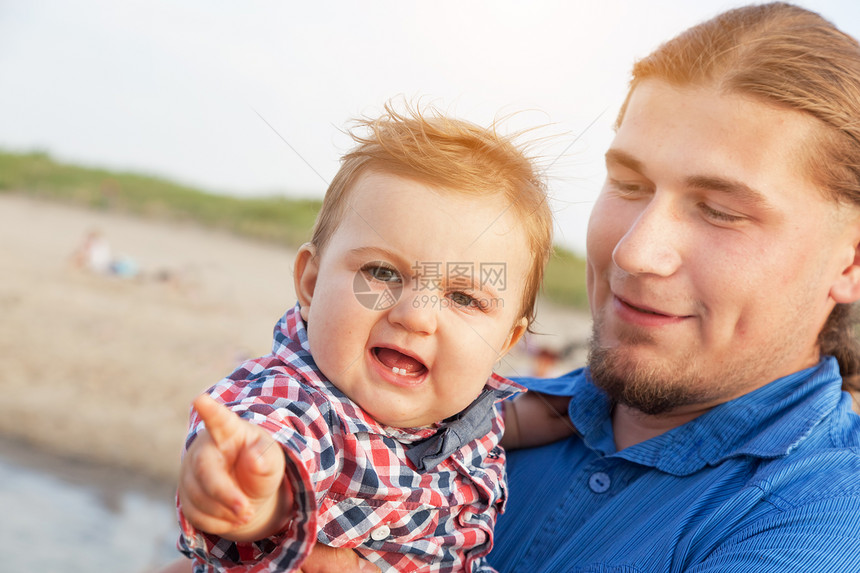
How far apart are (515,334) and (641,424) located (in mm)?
480

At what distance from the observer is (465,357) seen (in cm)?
155

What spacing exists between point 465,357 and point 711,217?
0.77 meters

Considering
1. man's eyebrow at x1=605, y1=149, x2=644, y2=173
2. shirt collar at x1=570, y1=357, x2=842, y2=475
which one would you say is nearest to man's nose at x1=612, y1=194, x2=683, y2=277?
man's eyebrow at x1=605, y1=149, x2=644, y2=173

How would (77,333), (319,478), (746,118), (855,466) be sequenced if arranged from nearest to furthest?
(319,478) < (855,466) < (746,118) < (77,333)

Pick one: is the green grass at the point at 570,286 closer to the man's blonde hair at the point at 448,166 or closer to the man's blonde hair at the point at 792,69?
the man's blonde hair at the point at 792,69

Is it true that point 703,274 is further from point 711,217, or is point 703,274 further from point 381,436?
point 381,436

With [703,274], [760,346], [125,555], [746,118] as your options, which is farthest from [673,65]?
[125,555]

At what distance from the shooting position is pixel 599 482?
1815mm

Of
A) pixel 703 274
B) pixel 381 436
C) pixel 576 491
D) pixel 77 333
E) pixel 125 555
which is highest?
pixel 703 274

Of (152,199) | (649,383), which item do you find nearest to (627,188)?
(649,383)

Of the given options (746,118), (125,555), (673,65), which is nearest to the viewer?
(746,118)

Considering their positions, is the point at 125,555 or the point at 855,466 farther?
the point at 125,555

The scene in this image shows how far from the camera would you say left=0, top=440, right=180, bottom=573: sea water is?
4.61m

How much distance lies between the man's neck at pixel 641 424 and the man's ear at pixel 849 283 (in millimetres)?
463
